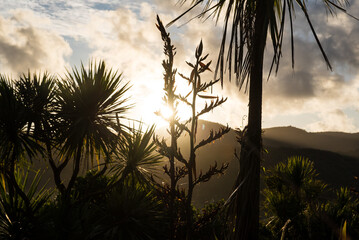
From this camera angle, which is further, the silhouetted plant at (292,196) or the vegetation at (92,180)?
the silhouetted plant at (292,196)

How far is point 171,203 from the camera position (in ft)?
10.4

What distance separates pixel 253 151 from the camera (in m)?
3.27

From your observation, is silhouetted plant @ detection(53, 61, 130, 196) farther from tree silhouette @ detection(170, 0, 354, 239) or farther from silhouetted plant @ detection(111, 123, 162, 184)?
tree silhouette @ detection(170, 0, 354, 239)

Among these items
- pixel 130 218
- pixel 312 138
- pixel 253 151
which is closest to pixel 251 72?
pixel 253 151

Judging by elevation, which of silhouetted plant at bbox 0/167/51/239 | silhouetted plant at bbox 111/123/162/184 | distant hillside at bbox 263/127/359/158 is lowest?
silhouetted plant at bbox 0/167/51/239

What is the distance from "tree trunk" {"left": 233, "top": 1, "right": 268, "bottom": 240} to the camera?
3.18 m

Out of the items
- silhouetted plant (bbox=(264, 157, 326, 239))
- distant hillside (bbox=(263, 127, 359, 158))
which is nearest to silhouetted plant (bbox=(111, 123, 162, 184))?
silhouetted plant (bbox=(264, 157, 326, 239))

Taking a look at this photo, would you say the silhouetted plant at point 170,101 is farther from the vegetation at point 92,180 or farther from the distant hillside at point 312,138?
the distant hillside at point 312,138

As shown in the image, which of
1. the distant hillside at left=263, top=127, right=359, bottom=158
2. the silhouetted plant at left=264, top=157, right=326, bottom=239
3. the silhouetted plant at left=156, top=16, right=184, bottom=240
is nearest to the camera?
the silhouetted plant at left=156, top=16, right=184, bottom=240

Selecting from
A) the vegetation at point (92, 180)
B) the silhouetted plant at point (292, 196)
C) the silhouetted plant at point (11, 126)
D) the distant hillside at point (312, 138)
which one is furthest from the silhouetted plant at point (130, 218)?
the distant hillside at point (312, 138)

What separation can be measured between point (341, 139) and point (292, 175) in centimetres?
12443

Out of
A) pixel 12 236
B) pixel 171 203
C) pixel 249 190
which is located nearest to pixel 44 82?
pixel 12 236

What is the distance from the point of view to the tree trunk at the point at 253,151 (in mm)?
3178

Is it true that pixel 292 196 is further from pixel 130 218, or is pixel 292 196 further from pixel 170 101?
pixel 170 101
